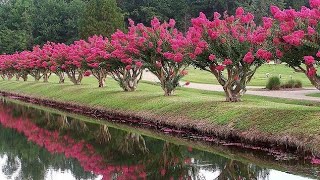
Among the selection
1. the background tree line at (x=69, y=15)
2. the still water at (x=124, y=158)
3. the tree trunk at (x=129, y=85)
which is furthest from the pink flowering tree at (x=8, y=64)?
the still water at (x=124, y=158)

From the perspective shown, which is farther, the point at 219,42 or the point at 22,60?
the point at 22,60

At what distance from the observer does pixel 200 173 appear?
508 inches

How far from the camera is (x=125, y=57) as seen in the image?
88.3ft

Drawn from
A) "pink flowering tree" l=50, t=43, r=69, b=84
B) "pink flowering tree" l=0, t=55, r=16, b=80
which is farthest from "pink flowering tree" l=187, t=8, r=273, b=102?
"pink flowering tree" l=0, t=55, r=16, b=80

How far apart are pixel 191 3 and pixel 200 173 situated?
79.8 meters

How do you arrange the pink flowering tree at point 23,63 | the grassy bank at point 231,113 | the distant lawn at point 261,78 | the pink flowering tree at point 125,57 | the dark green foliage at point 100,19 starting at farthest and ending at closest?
the dark green foliage at point 100,19 < the pink flowering tree at point 23,63 < the distant lawn at point 261,78 < the pink flowering tree at point 125,57 < the grassy bank at point 231,113

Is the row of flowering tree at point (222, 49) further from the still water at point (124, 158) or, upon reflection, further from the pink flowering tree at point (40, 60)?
the pink flowering tree at point (40, 60)

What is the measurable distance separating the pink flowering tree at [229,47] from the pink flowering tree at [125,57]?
569 cm

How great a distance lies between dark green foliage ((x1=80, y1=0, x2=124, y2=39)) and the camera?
240ft

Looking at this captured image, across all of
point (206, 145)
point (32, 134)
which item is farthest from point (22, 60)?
point (206, 145)

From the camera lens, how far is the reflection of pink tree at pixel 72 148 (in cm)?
1340

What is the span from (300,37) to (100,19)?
62348 millimetres

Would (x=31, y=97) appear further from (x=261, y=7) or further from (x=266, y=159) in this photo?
(x=261, y=7)

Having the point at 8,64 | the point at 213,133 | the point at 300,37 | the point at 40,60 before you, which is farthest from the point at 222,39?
the point at 8,64
